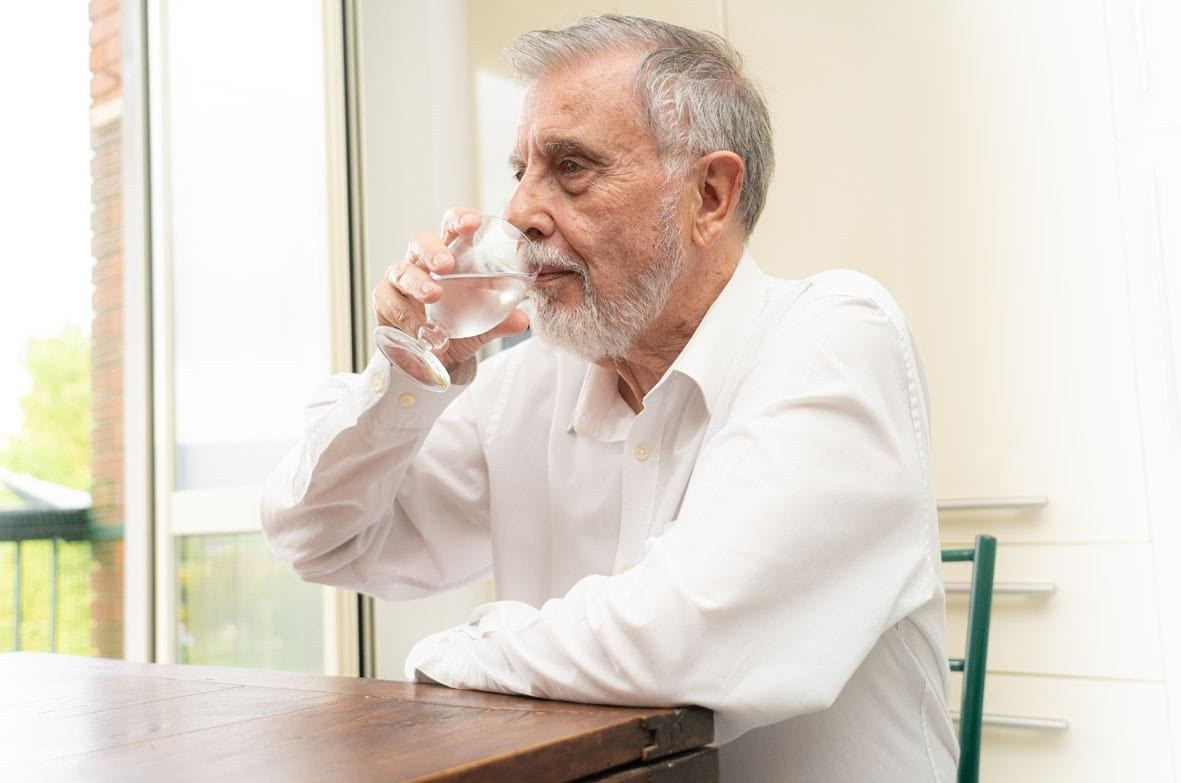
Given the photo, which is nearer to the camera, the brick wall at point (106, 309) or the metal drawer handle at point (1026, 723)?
the metal drawer handle at point (1026, 723)

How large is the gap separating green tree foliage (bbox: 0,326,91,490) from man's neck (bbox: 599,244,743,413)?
112 inches

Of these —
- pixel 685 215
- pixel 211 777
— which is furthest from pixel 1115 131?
pixel 211 777

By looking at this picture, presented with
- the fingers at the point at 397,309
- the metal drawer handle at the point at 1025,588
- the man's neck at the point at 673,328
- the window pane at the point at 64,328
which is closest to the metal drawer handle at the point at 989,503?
the metal drawer handle at the point at 1025,588

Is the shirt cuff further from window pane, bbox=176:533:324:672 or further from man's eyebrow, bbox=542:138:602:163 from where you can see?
window pane, bbox=176:533:324:672

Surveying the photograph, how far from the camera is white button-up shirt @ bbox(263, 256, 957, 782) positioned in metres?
0.92

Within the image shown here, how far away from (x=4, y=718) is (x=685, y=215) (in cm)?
93

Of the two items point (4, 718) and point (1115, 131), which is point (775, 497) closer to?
point (4, 718)

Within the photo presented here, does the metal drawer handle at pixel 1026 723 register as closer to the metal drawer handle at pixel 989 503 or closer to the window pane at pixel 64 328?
the metal drawer handle at pixel 989 503

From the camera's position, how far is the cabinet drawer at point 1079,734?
1.97m

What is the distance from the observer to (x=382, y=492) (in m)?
1.45

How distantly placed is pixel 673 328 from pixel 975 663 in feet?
1.84

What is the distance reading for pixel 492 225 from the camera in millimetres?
1171

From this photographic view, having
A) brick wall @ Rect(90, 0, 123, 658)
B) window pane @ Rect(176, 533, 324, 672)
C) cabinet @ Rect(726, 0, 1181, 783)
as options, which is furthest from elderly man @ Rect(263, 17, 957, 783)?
brick wall @ Rect(90, 0, 123, 658)

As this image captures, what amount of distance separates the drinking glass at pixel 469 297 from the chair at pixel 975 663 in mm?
691
